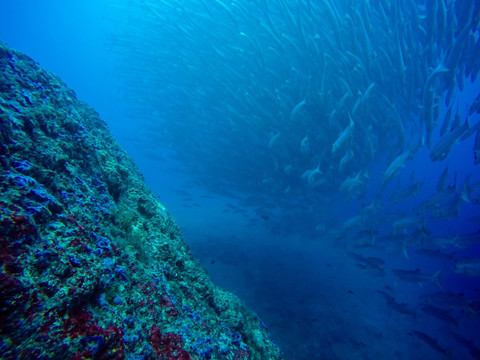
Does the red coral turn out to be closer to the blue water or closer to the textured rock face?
the textured rock face

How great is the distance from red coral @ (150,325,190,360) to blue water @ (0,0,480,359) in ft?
18.2

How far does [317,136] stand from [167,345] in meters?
9.17

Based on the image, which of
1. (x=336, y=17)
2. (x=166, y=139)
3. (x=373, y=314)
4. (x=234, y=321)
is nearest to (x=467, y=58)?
(x=336, y=17)

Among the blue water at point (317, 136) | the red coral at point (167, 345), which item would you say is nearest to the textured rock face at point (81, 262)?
the red coral at point (167, 345)

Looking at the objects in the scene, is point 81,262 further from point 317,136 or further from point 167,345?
point 317,136

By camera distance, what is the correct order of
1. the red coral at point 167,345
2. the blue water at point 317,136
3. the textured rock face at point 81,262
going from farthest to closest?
1. the blue water at point 317,136
2. the red coral at point 167,345
3. the textured rock face at point 81,262

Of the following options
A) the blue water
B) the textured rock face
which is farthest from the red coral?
the blue water

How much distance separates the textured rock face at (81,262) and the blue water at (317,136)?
5282 mm

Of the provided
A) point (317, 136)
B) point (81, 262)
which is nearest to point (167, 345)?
point (81, 262)

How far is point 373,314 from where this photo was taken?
26.0ft

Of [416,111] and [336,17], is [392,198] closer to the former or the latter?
[416,111]

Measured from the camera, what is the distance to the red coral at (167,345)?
1.17 metres

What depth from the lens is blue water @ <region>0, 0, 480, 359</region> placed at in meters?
7.06

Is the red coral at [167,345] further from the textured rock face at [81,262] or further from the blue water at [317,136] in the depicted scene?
the blue water at [317,136]
